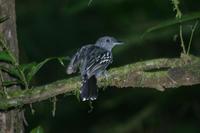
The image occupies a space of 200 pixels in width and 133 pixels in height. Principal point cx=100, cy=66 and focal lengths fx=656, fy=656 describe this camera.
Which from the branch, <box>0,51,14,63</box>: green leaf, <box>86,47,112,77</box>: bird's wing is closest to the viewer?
the branch

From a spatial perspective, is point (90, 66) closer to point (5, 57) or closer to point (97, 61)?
point (97, 61)

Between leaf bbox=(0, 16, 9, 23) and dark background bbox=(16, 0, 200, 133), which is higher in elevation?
leaf bbox=(0, 16, 9, 23)

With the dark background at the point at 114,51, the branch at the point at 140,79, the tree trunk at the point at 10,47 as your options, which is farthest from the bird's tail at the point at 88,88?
the dark background at the point at 114,51

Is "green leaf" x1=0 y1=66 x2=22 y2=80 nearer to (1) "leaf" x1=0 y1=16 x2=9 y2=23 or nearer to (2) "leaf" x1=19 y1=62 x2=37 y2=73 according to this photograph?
(2) "leaf" x1=19 y1=62 x2=37 y2=73

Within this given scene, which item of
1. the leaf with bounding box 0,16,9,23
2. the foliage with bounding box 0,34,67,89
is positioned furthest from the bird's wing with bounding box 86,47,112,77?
the leaf with bounding box 0,16,9,23

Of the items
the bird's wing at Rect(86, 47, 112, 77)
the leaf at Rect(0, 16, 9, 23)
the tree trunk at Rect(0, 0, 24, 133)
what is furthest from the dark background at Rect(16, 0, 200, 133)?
the leaf at Rect(0, 16, 9, 23)

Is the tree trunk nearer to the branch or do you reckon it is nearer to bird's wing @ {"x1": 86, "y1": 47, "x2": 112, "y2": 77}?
the branch

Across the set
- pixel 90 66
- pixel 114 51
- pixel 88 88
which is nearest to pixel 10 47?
pixel 88 88

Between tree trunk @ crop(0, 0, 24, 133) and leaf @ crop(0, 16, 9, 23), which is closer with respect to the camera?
leaf @ crop(0, 16, 9, 23)

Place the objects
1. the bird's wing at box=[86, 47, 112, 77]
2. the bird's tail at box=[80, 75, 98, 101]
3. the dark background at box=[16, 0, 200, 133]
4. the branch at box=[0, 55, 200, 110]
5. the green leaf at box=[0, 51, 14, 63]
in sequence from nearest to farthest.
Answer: the branch at box=[0, 55, 200, 110] → the green leaf at box=[0, 51, 14, 63] → the bird's tail at box=[80, 75, 98, 101] → the bird's wing at box=[86, 47, 112, 77] → the dark background at box=[16, 0, 200, 133]
